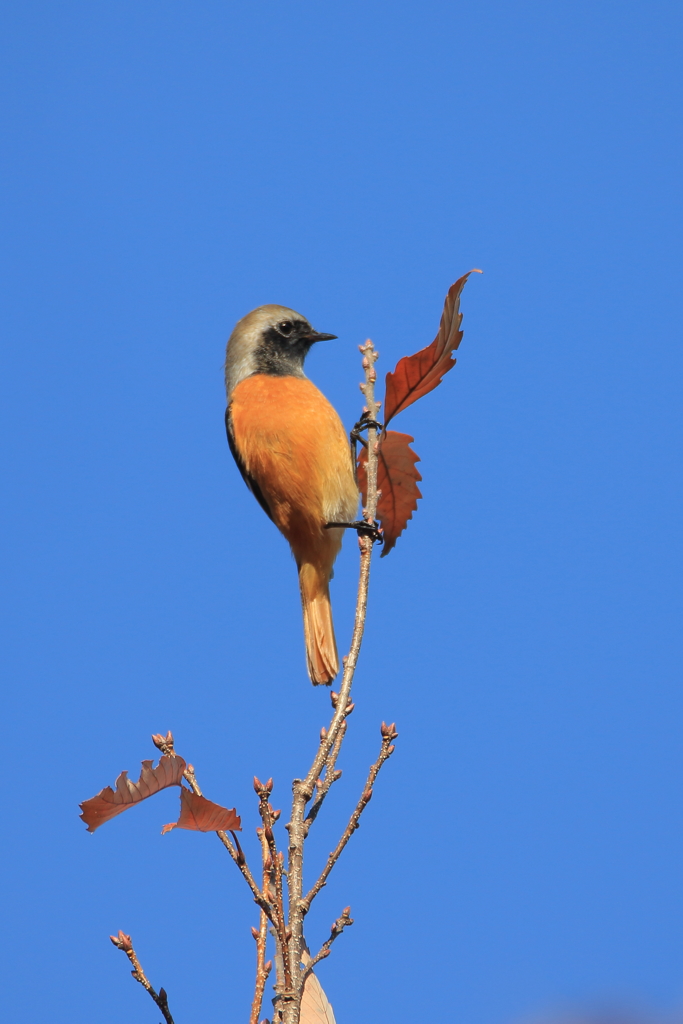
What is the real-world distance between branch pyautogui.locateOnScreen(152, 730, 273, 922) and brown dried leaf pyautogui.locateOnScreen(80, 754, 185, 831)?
48 millimetres

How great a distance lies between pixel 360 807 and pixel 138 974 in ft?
2.17

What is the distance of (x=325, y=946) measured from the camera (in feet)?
7.41

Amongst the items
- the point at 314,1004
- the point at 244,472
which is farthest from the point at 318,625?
the point at 314,1004

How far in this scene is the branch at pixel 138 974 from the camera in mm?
2057

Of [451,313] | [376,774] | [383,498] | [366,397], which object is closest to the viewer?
[376,774]

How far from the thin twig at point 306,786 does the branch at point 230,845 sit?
0.08 m

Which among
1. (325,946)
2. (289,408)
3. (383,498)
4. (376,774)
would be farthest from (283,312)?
(325,946)

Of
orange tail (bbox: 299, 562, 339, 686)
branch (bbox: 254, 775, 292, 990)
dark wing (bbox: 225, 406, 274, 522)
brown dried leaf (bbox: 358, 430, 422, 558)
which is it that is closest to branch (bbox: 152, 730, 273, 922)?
branch (bbox: 254, 775, 292, 990)

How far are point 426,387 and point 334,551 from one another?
1.93 m

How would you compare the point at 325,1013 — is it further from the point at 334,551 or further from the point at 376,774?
the point at 334,551

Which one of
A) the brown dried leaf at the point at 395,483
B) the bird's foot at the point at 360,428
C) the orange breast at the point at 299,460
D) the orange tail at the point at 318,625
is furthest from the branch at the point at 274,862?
the orange breast at the point at 299,460

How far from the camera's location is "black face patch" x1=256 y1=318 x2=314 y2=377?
16.9 feet

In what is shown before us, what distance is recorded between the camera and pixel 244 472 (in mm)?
4938

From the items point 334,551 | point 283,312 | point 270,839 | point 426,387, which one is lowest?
point 270,839
